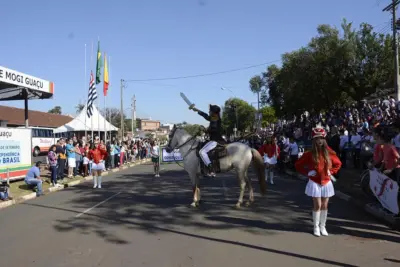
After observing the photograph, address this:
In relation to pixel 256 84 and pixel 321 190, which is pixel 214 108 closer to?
pixel 321 190

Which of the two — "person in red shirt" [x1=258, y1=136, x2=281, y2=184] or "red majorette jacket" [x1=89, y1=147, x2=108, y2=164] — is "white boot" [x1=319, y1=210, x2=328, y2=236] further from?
"red majorette jacket" [x1=89, y1=147, x2=108, y2=164]

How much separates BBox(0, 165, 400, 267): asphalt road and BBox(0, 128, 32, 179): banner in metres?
4.84

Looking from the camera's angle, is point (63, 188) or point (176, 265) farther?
point (63, 188)

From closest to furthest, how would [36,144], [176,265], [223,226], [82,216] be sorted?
[176,265] → [223,226] → [82,216] → [36,144]

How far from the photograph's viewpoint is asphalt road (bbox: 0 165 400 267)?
235 inches

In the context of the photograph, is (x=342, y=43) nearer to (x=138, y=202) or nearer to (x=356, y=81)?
(x=356, y=81)

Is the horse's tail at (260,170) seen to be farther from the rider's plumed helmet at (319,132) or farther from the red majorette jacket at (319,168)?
the rider's plumed helmet at (319,132)

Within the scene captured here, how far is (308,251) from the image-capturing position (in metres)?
6.21

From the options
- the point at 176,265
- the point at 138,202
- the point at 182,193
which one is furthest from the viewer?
the point at 182,193

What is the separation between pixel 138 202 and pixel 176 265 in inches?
237

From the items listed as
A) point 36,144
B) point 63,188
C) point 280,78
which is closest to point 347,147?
point 63,188

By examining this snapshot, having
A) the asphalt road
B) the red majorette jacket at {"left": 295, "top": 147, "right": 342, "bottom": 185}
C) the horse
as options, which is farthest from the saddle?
the red majorette jacket at {"left": 295, "top": 147, "right": 342, "bottom": 185}

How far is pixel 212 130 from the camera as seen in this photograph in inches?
427

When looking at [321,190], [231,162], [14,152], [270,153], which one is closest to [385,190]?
[321,190]
